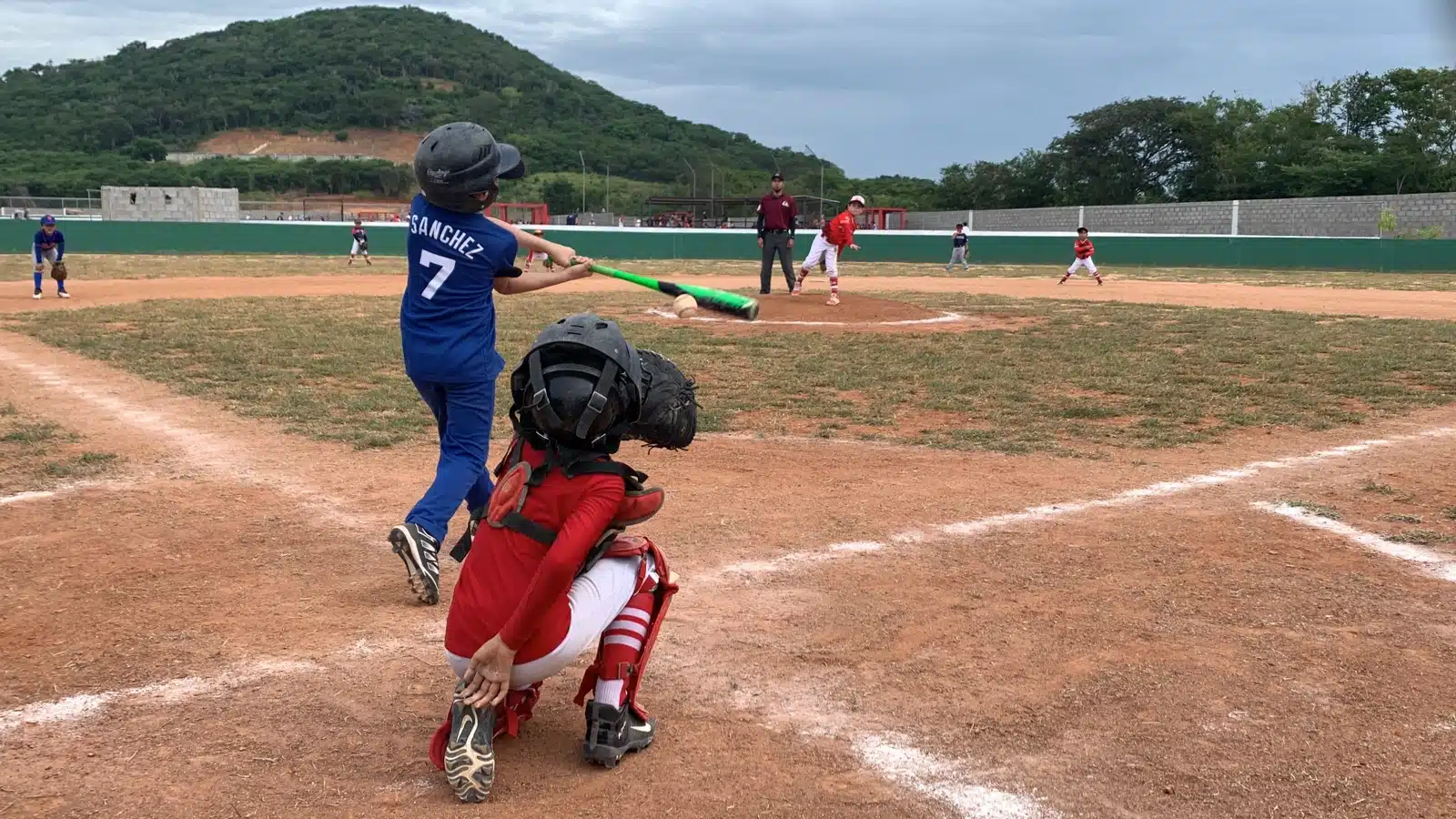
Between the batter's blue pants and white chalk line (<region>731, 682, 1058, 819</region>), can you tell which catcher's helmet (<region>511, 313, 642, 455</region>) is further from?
the batter's blue pants

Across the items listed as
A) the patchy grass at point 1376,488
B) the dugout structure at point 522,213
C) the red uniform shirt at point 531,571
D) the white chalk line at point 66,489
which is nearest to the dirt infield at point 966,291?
the patchy grass at point 1376,488

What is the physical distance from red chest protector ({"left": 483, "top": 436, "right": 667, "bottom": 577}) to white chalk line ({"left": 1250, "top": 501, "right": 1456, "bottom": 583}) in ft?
12.2

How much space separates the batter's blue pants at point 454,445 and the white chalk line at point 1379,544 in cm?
403

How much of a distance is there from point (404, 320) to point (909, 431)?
15.1 ft

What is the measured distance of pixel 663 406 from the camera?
3.13m

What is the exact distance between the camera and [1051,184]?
64.5 metres

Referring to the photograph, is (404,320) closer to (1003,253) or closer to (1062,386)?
(1062,386)

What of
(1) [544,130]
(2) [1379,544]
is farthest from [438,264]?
(1) [544,130]

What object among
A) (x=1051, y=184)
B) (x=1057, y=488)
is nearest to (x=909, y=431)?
(x=1057, y=488)

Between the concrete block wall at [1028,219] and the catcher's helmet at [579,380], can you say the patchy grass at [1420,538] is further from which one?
the concrete block wall at [1028,219]

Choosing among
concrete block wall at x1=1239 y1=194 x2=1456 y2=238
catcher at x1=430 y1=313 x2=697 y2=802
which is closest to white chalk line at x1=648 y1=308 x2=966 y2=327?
catcher at x1=430 y1=313 x2=697 y2=802

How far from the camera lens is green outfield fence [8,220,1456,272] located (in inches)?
1474

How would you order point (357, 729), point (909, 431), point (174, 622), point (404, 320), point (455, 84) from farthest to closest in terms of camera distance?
1. point (455, 84)
2. point (909, 431)
3. point (404, 320)
4. point (174, 622)
5. point (357, 729)

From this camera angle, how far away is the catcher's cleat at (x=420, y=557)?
4.55 m
